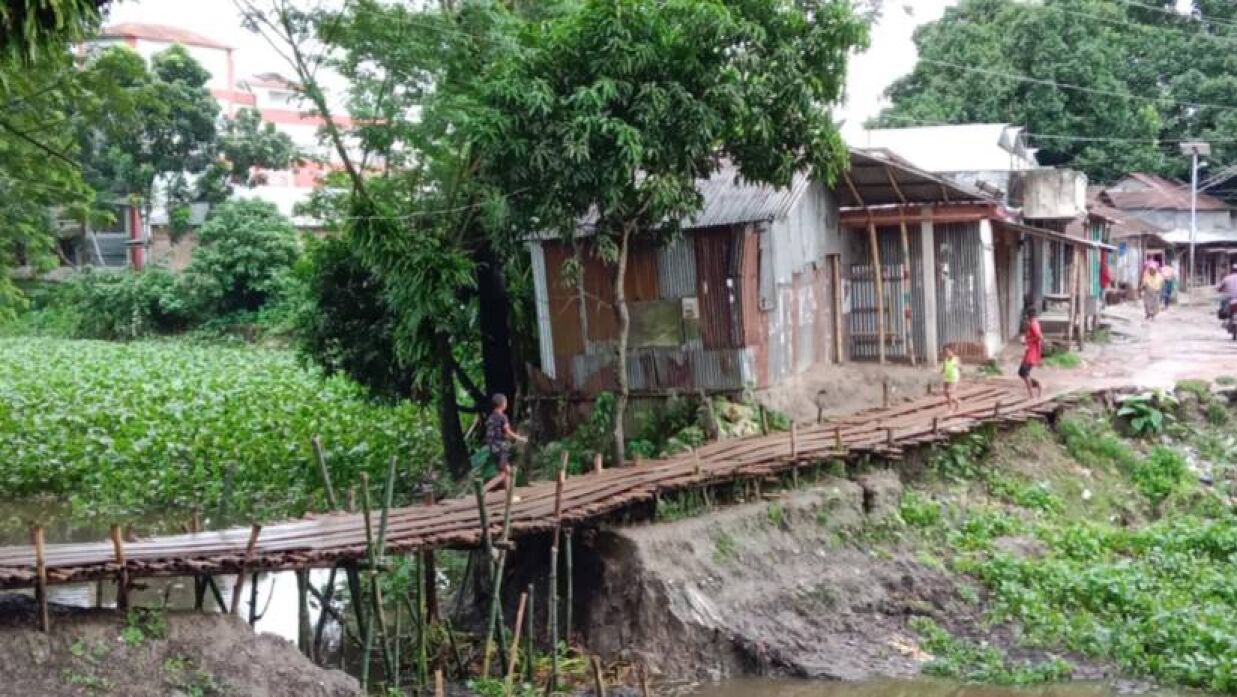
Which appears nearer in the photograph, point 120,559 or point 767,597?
point 120,559

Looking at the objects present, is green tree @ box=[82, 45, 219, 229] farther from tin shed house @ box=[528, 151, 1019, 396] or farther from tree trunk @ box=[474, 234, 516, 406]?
tin shed house @ box=[528, 151, 1019, 396]

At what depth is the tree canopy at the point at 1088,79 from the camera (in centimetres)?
3850

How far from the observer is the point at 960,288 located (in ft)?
70.5

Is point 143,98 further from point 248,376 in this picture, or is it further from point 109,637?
point 248,376

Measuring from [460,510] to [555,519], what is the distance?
1.02m

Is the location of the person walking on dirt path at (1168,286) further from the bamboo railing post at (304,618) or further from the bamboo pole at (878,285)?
the bamboo railing post at (304,618)

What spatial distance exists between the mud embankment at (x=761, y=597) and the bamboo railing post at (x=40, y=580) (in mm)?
5459

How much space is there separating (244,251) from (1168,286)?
91.7 feet

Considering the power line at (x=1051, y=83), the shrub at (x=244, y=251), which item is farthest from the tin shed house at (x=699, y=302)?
the shrub at (x=244, y=251)

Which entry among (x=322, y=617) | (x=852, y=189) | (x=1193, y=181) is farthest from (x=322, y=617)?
(x=1193, y=181)

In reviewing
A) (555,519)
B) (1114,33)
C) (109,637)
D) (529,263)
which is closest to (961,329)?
(529,263)

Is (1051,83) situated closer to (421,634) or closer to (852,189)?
(852,189)

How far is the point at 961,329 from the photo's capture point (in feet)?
71.1

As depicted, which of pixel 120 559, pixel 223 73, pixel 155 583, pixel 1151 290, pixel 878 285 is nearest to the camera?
pixel 120 559
